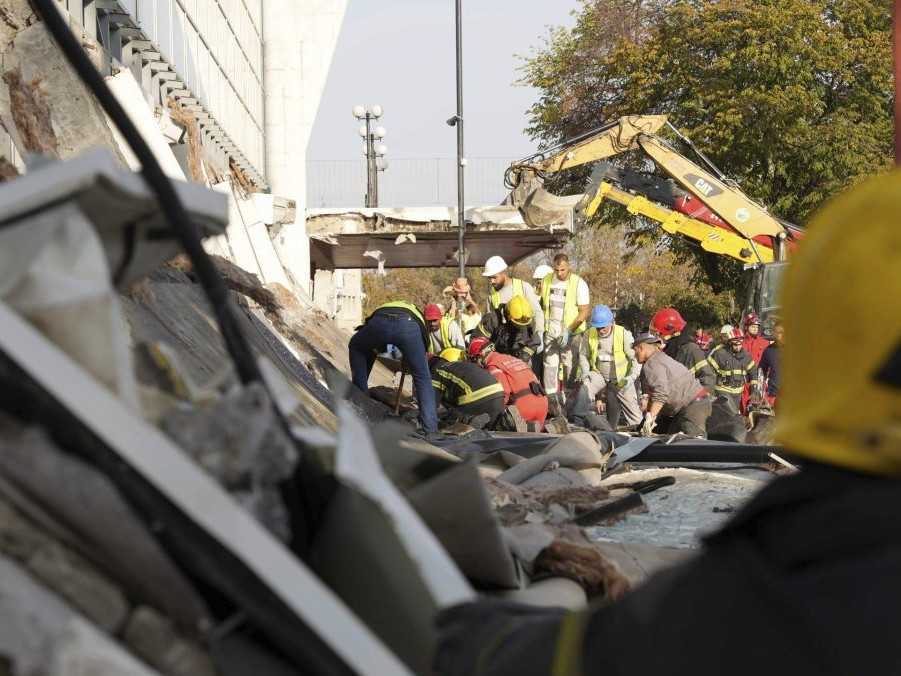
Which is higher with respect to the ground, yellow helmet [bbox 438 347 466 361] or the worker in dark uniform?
the worker in dark uniform

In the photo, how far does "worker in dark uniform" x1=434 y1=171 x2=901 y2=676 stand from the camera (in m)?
1.32

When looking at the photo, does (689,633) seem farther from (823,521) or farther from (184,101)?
(184,101)

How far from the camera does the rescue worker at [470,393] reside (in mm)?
9531

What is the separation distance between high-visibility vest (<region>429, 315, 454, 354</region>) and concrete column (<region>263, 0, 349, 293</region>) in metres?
12.6

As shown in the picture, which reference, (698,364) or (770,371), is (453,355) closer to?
(698,364)

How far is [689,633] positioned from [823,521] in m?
0.19

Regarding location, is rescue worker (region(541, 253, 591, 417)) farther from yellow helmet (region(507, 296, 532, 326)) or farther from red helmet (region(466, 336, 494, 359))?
red helmet (region(466, 336, 494, 359))

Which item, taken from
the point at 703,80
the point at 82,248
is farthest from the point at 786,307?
the point at 703,80

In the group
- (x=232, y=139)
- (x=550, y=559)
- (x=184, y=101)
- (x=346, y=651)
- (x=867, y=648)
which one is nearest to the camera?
(x=867, y=648)

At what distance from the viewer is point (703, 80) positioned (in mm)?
30547

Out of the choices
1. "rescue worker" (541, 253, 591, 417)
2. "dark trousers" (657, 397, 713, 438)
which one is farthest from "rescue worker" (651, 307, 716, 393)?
"dark trousers" (657, 397, 713, 438)

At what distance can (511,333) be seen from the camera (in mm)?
13023

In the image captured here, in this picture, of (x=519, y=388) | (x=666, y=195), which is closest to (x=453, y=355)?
(x=519, y=388)

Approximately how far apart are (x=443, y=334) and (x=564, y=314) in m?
1.33
